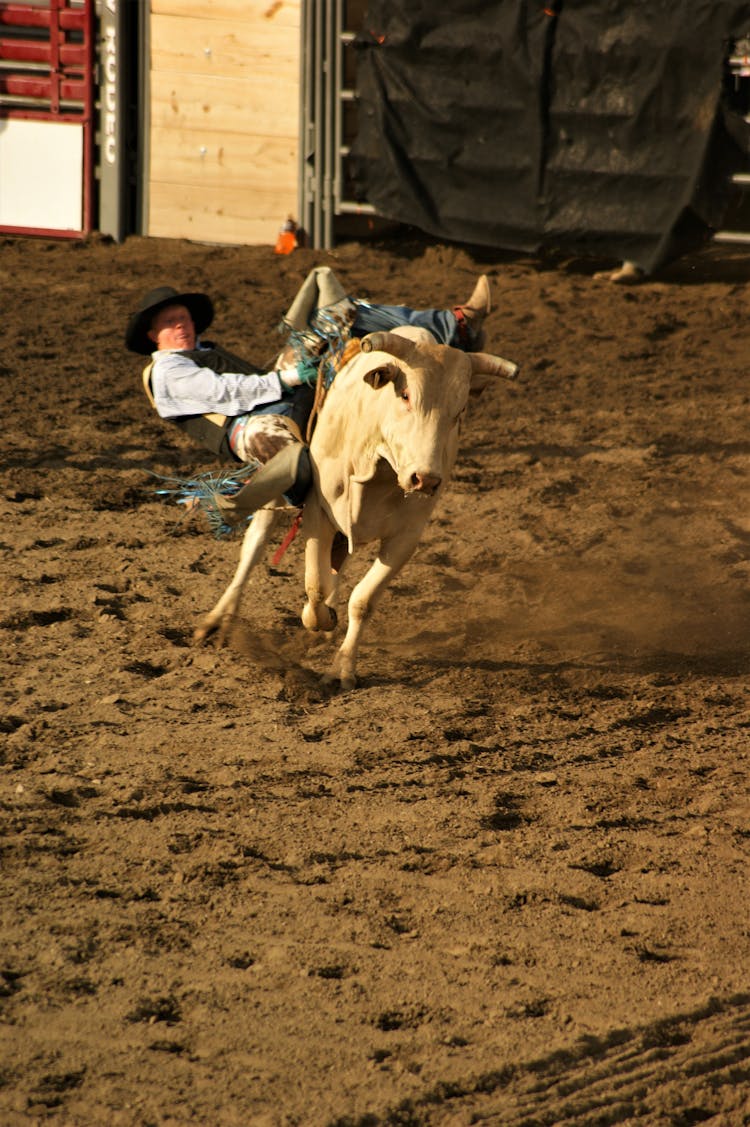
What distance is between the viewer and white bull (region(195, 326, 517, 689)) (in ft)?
16.5

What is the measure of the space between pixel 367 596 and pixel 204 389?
3.65 ft

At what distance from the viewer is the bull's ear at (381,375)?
16.4ft

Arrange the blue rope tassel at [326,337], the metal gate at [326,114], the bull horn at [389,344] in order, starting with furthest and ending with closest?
1. the metal gate at [326,114]
2. the blue rope tassel at [326,337]
3. the bull horn at [389,344]

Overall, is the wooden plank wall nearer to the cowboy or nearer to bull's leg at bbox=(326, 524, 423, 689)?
the cowboy

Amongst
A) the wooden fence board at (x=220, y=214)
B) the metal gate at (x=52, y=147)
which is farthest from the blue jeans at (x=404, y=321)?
the metal gate at (x=52, y=147)

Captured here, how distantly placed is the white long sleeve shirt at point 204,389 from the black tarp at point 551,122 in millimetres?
6644

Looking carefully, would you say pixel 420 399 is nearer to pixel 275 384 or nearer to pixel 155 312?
pixel 275 384

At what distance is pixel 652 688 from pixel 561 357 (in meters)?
4.98

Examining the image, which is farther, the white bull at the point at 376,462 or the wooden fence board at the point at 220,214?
the wooden fence board at the point at 220,214

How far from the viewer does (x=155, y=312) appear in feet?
20.4

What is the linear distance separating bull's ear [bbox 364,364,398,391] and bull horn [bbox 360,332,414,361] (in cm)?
6

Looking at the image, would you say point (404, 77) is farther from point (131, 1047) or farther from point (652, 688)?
point (131, 1047)

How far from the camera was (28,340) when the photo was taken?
413 inches

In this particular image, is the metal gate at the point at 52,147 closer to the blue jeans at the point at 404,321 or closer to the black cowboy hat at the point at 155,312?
the black cowboy hat at the point at 155,312
